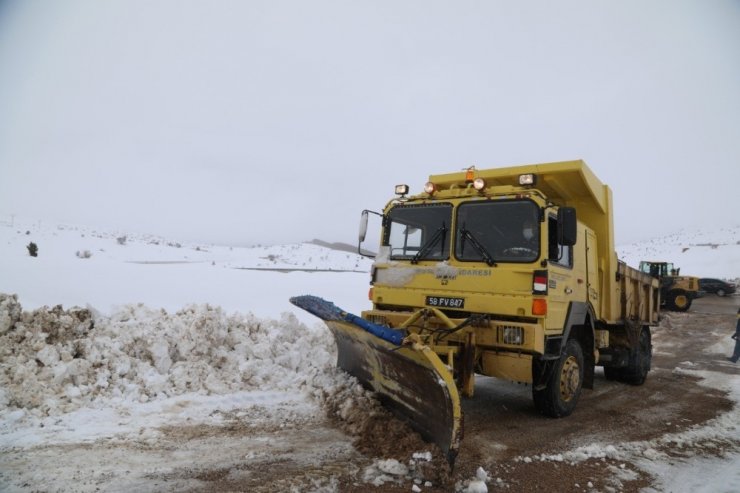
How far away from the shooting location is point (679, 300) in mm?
23578

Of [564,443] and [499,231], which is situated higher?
[499,231]

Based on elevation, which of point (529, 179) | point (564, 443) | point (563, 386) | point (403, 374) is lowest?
point (564, 443)

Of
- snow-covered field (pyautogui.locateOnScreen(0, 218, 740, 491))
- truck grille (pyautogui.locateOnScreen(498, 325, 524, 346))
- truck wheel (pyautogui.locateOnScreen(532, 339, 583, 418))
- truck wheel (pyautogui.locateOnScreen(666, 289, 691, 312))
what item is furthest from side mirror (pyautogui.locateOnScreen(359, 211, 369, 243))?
truck wheel (pyautogui.locateOnScreen(666, 289, 691, 312))

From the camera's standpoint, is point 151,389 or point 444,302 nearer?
point 151,389

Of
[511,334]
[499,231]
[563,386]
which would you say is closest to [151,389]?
[511,334]

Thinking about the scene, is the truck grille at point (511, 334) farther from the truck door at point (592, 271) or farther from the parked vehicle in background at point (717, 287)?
the parked vehicle in background at point (717, 287)

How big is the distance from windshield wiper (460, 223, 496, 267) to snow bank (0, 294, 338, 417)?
2.38 m

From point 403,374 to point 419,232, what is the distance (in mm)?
2193

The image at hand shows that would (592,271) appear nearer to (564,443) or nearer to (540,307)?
(540,307)

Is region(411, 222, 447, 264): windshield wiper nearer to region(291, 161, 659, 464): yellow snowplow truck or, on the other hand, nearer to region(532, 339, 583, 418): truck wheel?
region(291, 161, 659, 464): yellow snowplow truck

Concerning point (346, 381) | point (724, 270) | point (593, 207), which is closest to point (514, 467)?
point (346, 381)

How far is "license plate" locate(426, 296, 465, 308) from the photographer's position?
17.3ft

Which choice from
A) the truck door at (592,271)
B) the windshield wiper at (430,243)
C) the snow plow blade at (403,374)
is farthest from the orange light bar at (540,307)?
the truck door at (592,271)

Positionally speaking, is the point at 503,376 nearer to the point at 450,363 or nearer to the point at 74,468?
the point at 450,363
